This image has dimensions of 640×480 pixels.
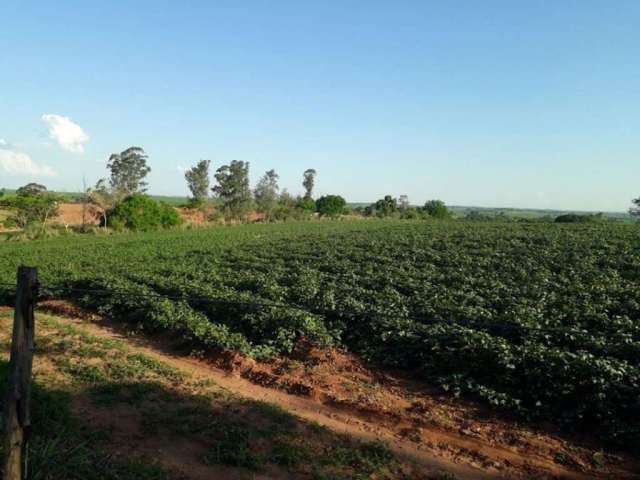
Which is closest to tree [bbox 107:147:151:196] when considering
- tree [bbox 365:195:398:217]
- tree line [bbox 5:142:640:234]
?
tree line [bbox 5:142:640:234]

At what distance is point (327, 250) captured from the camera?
22391 mm

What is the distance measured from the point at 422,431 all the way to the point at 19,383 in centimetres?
482

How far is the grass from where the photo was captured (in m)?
4.56

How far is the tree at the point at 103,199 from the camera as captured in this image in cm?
3959

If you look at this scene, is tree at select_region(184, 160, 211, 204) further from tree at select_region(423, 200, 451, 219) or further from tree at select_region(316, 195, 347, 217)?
tree at select_region(423, 200, 451, 219)

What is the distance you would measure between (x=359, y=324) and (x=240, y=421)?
4.10 meters

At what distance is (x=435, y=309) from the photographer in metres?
10.2

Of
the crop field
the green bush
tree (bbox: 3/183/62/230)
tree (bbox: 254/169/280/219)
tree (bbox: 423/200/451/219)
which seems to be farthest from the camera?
tree (bbox: 423/200/451/219)

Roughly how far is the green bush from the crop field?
18397mm

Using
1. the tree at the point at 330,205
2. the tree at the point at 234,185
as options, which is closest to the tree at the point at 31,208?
the tree at the point at 234,185

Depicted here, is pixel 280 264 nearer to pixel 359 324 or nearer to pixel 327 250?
pixel 327 250

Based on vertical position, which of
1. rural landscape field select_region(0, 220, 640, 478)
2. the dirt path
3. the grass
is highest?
rural landscape field select_region(0, 220, 640, 478)

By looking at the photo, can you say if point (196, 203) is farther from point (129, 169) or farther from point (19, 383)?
point (19, 383)

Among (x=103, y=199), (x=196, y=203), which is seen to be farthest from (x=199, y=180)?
(x=103, y=199)
